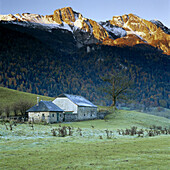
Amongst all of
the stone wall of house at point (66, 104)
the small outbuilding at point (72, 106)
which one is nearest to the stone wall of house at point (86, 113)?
the small outbuilding at point (72, 106)

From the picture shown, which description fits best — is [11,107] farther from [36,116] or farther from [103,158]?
[103,158]

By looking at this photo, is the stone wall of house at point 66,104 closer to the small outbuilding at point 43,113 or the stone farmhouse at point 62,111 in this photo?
the stone farmhouse at point 62,111

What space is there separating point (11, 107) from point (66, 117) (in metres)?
16.9

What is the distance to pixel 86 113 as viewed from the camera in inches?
2798

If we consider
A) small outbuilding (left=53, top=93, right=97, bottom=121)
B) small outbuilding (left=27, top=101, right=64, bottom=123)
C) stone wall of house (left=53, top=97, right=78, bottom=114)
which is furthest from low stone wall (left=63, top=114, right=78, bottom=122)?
small outbuilding (left=27, top=101, right=64, bottom=123)

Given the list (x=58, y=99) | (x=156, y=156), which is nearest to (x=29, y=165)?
(x=156, y=156)

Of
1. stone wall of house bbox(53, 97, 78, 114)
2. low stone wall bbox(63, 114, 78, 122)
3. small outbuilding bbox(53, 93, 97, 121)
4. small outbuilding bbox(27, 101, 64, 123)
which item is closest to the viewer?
small outbuilding bbox(27, 101, 64, 123)

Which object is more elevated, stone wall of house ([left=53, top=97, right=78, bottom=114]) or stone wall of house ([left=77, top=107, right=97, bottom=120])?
stone wall of house ([left=53, top=97, right=78, bottom=114])

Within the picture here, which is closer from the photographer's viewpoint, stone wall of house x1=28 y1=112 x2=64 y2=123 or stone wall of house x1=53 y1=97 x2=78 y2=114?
stone wall of house x1=28 y1=112 x2=64 y2=123

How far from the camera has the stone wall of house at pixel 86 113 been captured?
6762cm

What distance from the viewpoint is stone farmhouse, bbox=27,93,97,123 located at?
55000mm

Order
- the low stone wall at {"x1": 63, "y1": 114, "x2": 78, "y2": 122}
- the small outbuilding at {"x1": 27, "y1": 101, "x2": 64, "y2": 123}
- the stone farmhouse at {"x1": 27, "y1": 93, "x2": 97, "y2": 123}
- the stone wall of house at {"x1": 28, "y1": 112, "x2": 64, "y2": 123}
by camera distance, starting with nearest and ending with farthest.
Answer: the stone wall of house at {"x1": 28, "y1": 112, "x2": 64, "y2": 123}
the small outbuilding at {"x1": 27, "y1": 101, "x2": 64, "y2": 123}
the stone farmhouse at {"x1": 27, "y1": 93, "x2": 97, "y2": 123}
the low stone wall at {"x1": 63, "y1": 114, "x2": 78, "y2": 122}

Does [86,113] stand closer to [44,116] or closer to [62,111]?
[62,111]

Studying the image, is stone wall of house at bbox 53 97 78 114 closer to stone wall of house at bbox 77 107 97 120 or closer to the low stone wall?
stone wall of house at bbox 77 107 97 120
